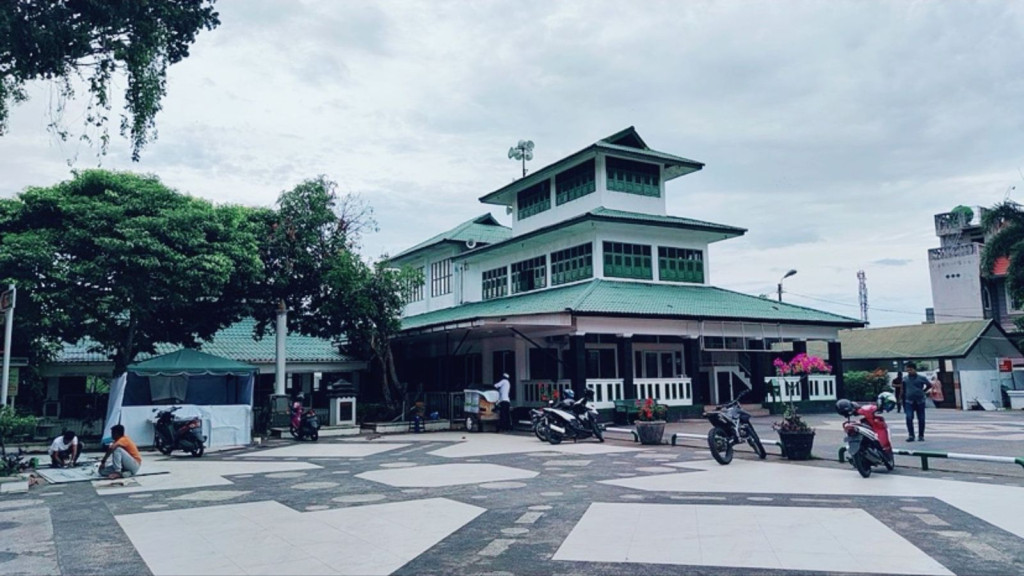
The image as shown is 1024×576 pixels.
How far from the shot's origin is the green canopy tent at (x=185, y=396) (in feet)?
57.4

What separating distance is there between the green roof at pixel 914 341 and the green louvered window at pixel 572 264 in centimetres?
1899

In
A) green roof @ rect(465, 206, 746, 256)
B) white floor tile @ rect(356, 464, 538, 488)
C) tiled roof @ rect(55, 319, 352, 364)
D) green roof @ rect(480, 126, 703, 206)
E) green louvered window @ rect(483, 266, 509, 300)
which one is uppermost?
green roof @ rect(480, 126, 703, 206)

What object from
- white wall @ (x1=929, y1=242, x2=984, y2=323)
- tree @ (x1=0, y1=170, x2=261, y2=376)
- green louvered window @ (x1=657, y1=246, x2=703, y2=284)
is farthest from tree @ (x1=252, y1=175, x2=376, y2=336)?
white wall @ (x1=929, y1=242, x2=984, y2=323)

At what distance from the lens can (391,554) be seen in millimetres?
6316

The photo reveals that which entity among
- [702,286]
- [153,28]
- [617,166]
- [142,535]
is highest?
[617,166]

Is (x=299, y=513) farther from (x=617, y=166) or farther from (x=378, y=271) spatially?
(x=617, y=166)

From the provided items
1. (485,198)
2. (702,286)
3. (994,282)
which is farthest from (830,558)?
(994,282)

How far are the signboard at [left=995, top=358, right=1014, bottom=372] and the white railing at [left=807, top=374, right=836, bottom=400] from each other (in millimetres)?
12204

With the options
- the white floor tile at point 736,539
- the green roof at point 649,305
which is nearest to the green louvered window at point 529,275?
the green roof at point 649,305

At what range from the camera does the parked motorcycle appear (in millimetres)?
10195

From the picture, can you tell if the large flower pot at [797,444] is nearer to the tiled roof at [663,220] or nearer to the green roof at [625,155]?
the tiled roof at [663,220]

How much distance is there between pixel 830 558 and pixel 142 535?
6.63 m

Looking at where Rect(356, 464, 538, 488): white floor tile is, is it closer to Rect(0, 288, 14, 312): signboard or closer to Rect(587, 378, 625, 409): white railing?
Rect(0, 288, 14, 312): signboard

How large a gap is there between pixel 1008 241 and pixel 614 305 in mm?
18267
